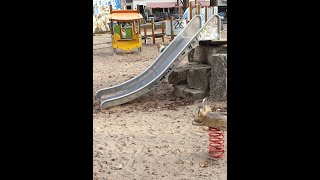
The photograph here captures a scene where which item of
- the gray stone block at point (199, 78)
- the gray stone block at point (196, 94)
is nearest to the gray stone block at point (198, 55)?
the gray stone block at point (199, 78)

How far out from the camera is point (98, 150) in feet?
13.7

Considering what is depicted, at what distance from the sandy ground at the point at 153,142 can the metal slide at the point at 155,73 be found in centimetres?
16

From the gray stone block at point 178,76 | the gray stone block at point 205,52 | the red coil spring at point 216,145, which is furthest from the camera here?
the gray stone block at point 178,76

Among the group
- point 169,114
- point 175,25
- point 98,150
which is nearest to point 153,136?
point 98,150

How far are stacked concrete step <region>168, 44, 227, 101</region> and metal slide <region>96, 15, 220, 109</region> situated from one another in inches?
12.4

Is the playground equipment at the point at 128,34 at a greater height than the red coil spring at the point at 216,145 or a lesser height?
greater

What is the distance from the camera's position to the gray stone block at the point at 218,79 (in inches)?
241

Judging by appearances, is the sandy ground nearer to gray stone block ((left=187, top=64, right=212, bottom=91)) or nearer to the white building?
Result: gray stone block ((left=187, top=64, right=212, bottom=91))

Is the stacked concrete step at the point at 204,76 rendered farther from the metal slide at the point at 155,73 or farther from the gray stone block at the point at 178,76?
the metal slide at the point at 155,73

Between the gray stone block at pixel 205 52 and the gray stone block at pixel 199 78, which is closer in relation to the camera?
the gray stone block at pixel 199 78

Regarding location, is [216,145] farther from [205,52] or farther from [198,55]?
[198,55]

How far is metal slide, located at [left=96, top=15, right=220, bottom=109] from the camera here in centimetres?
643

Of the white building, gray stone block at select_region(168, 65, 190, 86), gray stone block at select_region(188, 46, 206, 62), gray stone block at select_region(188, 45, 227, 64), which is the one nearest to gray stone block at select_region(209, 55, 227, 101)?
gray stone block at select_region(188, 45, 227, 64)
